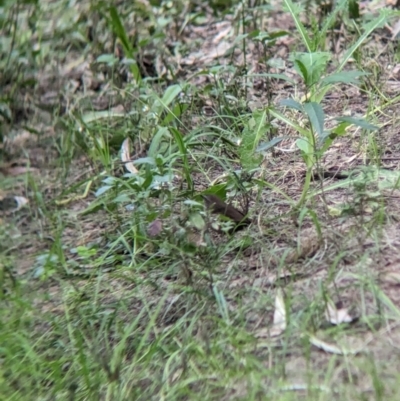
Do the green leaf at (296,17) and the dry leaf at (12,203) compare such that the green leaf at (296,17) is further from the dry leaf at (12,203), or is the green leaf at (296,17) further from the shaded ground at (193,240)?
the dry leaf at (12,203)

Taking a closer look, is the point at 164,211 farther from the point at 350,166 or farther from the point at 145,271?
the point at 350,166

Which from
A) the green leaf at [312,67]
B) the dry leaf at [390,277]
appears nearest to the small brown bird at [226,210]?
the green leaf at [312,67]

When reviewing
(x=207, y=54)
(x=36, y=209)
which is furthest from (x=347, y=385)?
(x=207, y=54)

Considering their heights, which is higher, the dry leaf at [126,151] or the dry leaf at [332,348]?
the dry leaf at [332,348]

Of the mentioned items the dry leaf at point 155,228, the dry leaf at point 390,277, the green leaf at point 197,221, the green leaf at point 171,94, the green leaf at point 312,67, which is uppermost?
the green leaf at point 312,67

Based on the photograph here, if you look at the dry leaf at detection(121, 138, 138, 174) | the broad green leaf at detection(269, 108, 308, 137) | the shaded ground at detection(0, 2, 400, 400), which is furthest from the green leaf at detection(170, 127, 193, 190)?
the dry leaf at detection(121, 138, 138, 174)

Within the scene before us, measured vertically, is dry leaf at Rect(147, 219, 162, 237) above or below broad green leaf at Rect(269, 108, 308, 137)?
below

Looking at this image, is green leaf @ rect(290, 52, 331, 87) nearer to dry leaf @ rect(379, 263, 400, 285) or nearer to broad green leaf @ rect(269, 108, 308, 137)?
broad green leaf @ rect(269, 108, 308, 137)
